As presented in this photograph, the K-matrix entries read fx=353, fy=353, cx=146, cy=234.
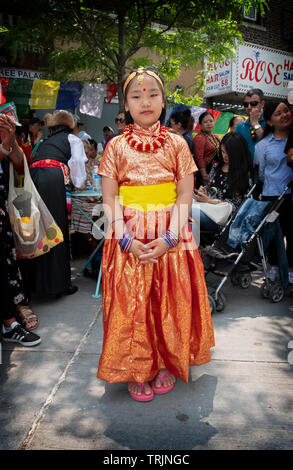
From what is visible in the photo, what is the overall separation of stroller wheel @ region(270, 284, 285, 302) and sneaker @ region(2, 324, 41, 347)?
2.28m

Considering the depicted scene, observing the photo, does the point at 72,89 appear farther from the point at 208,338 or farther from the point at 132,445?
the point at 132,445

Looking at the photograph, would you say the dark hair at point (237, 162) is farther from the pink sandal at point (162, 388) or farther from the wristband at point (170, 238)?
the pink sandal at point (162, 388)

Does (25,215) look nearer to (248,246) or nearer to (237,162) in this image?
(248,246)

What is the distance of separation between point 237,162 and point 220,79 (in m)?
8.19

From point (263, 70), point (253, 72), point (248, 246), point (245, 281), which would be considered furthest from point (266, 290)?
point (263, 70)

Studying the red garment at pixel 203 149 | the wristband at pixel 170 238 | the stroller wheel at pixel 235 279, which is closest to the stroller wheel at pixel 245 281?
the stroller wheel at pixel 235 279

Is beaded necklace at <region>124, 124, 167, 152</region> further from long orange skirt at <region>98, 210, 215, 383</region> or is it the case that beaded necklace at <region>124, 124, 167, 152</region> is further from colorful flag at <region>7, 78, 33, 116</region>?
colorful flag at <region>7, 78, 33, 116</region>

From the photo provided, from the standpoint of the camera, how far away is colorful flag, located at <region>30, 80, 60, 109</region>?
6871mm

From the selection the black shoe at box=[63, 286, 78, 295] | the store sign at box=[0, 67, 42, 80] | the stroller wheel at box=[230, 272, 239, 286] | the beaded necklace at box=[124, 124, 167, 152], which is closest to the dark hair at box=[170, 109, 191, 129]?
the stroller wheel at box=[230, 272, 239, 286]

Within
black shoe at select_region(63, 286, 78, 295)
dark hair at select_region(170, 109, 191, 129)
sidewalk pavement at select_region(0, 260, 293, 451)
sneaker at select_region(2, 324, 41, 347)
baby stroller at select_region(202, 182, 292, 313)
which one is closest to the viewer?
sidewalk pavement at select_region(0, 260, 293, 451)

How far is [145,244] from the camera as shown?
2.02m

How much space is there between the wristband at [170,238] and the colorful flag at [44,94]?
5.94 m

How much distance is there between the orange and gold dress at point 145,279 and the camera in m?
1.98

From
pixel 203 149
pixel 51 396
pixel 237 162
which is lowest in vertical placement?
pixel 51 396
